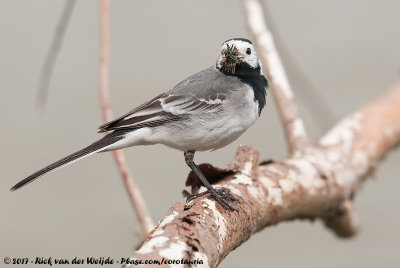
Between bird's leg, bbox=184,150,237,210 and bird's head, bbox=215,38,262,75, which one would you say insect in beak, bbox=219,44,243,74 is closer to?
bird's head, bbox=215,38,262,75

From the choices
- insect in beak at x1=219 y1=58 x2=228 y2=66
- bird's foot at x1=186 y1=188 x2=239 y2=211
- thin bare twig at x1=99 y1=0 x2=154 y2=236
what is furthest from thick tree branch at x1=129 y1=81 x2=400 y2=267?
thin bare twig at x1=99 y1=0 x2=154 y2=236

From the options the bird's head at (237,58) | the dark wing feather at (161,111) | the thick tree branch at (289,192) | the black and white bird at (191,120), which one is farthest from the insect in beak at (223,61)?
the thick tree branch at (289,192)

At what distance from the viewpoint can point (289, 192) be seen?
3918 millimetres

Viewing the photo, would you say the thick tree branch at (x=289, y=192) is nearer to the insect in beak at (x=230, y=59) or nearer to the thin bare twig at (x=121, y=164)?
the insect in beak at (x=230, y=59)

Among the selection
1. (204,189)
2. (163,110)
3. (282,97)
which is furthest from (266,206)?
(282,97)

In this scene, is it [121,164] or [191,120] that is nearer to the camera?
[191,120]

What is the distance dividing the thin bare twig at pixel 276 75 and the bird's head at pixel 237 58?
804mm

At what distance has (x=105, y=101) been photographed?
420cm

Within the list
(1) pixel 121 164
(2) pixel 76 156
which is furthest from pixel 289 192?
(2) pixel 76 156

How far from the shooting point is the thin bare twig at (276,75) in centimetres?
467

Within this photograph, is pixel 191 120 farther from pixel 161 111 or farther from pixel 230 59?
pixel 230 59

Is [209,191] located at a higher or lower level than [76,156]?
lower

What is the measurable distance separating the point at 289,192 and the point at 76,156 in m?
1.36

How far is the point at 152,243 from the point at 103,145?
1016 millimetres
